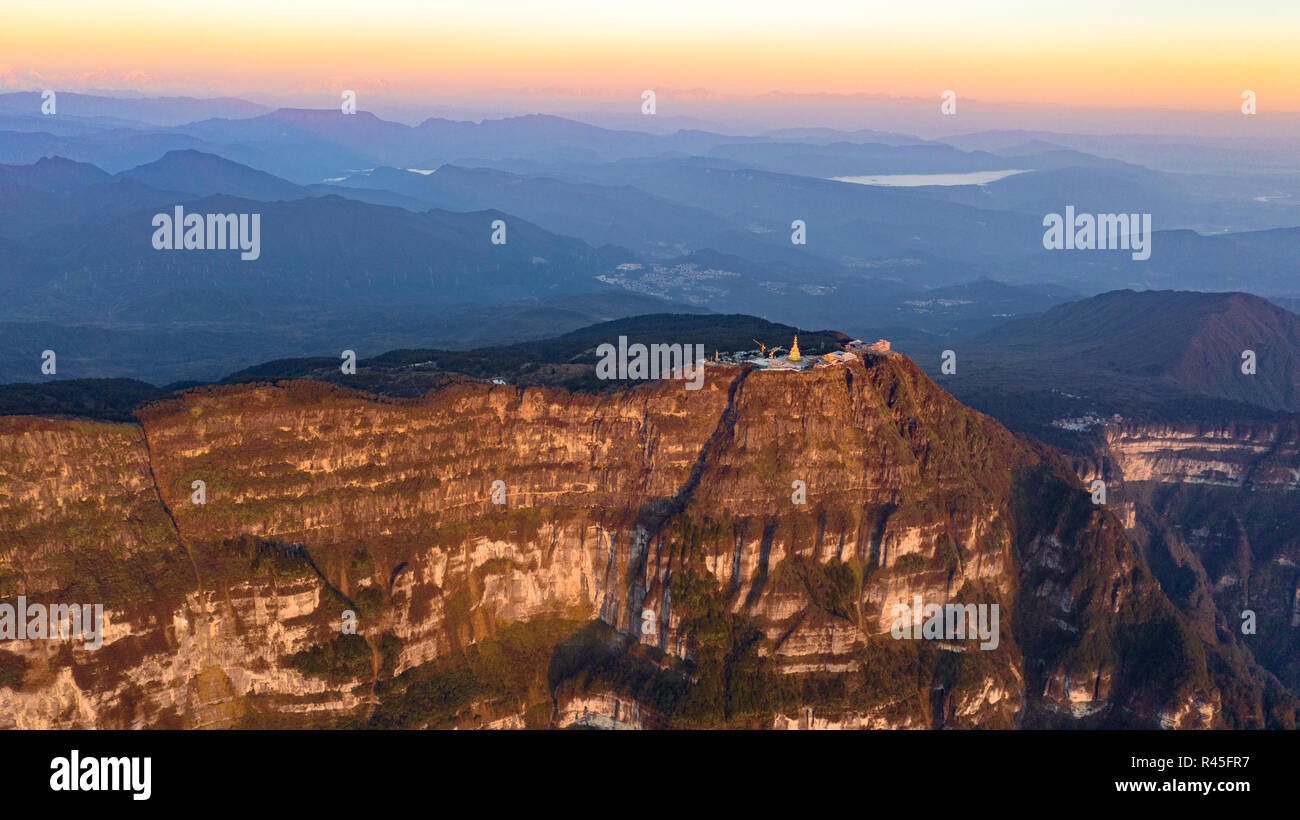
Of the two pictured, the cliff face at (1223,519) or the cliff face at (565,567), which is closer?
the cliff face at (565,567)

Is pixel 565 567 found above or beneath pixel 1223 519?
above

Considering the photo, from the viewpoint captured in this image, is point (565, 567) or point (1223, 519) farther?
point (1223, 519)

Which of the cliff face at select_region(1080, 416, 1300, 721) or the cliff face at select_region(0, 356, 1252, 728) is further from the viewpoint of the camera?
the cliff face at select_region(1080, 416, 1300, 721)

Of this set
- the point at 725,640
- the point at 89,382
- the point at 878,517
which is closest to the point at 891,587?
the point at 878,517
